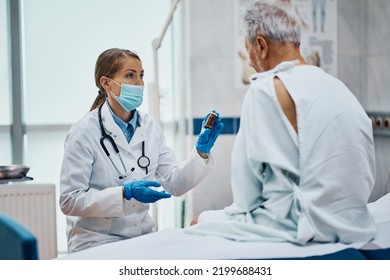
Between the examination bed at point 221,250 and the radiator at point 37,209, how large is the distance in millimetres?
1291

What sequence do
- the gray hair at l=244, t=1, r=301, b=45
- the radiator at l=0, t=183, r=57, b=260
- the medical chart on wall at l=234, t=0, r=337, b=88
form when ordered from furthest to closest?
1. the medical chart on wall at l=234, t=0, r=337, b=88
2. the radiator at l=0, t=183, r=57, b=260
3. the gray hair at l=244, t=1, r=301, b=45

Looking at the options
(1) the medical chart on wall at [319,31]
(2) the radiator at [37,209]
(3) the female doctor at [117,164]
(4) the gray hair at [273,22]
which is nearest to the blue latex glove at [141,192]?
(3) the female doctor at [117,164]

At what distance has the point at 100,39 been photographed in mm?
3670

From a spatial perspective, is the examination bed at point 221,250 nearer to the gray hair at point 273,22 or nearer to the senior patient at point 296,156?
the senior patient at point 296,156

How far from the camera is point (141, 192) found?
1.98 meters

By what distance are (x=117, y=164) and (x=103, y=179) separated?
3.0 inches

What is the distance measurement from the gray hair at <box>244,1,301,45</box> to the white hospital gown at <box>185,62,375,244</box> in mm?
99

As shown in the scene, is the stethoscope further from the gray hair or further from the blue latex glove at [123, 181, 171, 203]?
the gray hair

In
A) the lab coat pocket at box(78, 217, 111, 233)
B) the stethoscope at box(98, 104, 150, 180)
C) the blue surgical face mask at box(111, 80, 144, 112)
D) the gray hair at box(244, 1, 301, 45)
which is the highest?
the gray hair at box(244, 1, 301, 45)

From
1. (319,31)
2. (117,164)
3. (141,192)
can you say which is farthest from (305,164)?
(319,31)

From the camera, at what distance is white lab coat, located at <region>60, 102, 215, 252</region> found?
2.01 m

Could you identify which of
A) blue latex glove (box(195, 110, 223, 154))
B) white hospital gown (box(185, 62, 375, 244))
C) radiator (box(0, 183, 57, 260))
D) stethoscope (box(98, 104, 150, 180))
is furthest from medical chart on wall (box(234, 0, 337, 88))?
white hospital gown (box(185, 62, 375, 244))

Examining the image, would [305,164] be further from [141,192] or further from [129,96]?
[129,96]

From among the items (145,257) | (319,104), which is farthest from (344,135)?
(145,257)
